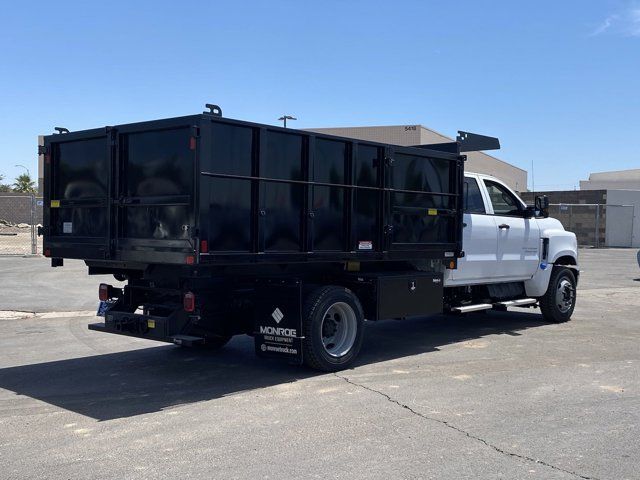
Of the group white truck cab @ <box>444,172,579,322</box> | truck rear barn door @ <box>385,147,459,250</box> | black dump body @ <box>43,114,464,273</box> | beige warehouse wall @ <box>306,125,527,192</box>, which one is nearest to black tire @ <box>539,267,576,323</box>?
white truck cab @ <box>444,172,579,322</box>

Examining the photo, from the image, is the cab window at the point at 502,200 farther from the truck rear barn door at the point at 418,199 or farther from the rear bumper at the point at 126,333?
the rear bumper at the point at 126,333

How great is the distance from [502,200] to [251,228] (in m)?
5.44

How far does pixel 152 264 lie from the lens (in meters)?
6.95

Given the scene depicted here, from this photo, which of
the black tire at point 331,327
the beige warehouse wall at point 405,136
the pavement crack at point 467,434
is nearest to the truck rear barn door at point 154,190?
the black tire at point 331,327

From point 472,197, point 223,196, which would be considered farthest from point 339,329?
point 472,197

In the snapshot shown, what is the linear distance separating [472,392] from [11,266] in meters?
16.5

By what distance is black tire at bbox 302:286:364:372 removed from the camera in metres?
7.05

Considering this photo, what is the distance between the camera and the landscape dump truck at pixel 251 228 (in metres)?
6.36

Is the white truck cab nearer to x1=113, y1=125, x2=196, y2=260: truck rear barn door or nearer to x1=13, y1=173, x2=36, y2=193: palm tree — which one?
x1=113, y1=125, x2=196, y2=260: truck rear barn door

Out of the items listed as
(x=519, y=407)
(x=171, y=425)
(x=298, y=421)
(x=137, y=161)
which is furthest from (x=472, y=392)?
(x=137, y=161)

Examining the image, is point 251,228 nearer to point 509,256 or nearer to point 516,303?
point 509,256

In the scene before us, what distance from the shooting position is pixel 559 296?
11383 millimetres

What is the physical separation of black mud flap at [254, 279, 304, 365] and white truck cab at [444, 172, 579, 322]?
3086mm

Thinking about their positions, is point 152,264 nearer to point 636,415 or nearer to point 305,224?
point 305,224
